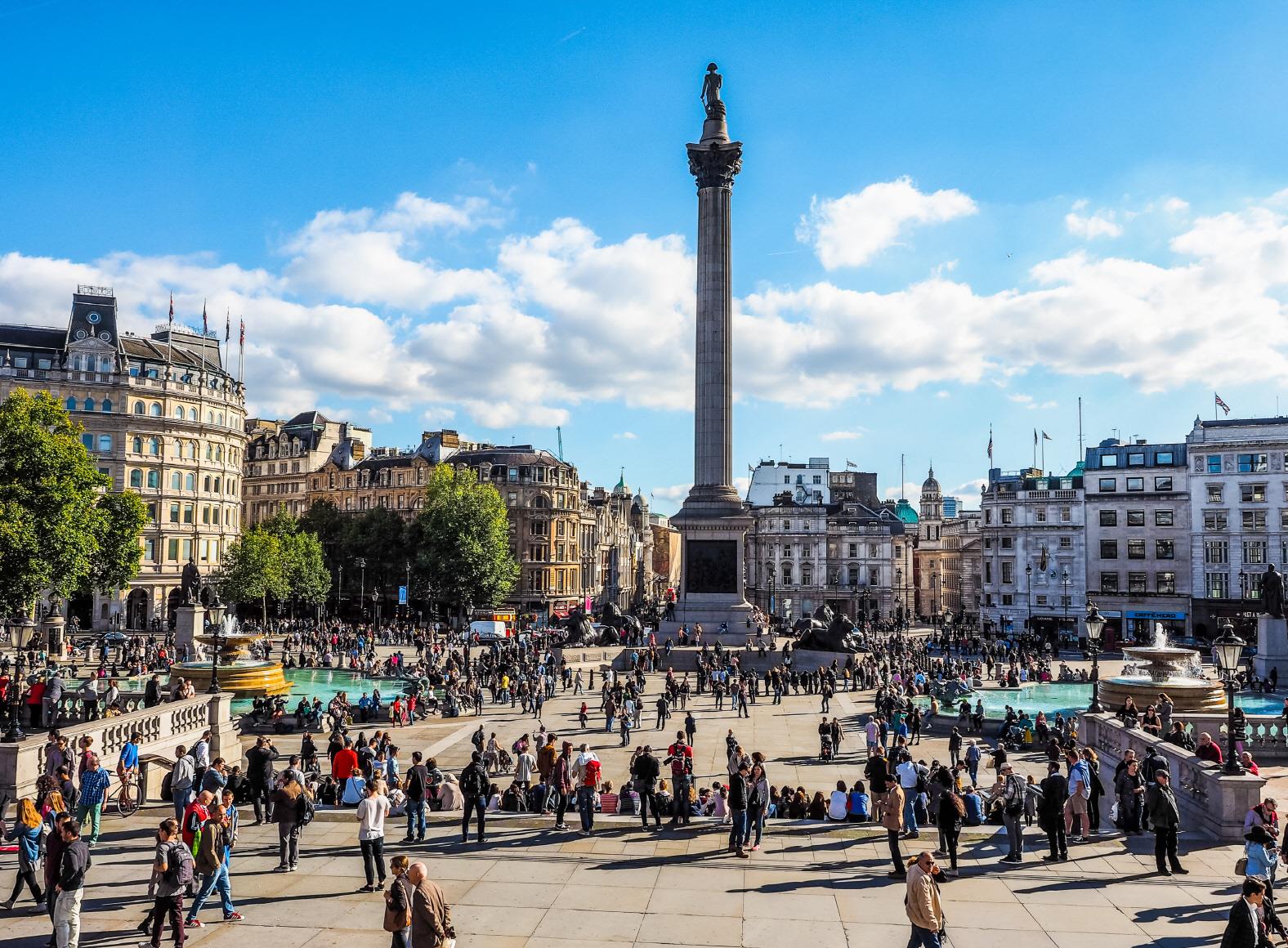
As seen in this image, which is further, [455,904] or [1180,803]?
[1180,803]

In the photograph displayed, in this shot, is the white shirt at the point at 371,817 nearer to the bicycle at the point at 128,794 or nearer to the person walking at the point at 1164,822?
the bicycle at the point at 128,794

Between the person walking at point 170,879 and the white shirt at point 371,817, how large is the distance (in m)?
2.50

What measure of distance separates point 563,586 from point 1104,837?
84.4 m

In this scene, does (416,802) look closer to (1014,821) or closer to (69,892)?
(69,892)

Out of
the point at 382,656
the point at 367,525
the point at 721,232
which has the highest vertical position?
the point at 721,232

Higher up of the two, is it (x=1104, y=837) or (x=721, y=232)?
(x=721, y=232)

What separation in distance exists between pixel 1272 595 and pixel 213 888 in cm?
4644

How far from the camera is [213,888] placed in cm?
1273

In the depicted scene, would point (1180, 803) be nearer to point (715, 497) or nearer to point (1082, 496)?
point (715, 497)

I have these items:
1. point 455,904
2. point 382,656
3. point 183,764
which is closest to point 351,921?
point 455,904

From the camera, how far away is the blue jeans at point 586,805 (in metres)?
16.9

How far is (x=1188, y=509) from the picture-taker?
75.2 m

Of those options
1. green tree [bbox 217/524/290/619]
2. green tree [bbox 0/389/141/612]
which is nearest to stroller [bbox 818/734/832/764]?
green tree [bbox 0/389/141/612]

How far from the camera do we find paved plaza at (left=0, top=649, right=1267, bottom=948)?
470 inches
